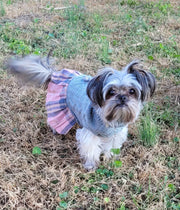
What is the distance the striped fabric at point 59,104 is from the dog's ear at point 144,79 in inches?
37.9

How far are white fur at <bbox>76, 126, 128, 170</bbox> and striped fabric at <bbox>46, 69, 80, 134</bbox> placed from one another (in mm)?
272

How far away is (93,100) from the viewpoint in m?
2.29

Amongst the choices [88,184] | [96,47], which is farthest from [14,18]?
[88,184]

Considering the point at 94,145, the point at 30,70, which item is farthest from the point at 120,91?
the point at 30,70

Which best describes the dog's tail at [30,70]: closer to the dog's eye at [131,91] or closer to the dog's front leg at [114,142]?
the dog's front leg at [114,142]

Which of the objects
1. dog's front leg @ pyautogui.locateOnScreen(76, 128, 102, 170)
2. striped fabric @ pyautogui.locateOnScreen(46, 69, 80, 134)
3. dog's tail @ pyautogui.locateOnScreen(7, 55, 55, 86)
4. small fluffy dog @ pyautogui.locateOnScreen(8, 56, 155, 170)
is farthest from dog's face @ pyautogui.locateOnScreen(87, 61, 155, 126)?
dog's tail @ pyautogui.locateOnScreen(7, 55, 55, 86)

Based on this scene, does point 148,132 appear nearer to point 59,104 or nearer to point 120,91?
point 120,91

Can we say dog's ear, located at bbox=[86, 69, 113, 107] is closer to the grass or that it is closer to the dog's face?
the dog's face

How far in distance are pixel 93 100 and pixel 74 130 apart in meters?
1.18

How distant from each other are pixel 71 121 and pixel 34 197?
981 mm

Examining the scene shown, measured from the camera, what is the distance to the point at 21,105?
12.1 feet

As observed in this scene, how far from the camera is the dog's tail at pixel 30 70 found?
3029 mm

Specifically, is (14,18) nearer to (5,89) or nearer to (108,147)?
(5,89)

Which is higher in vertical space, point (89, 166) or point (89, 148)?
point (89, 148)
